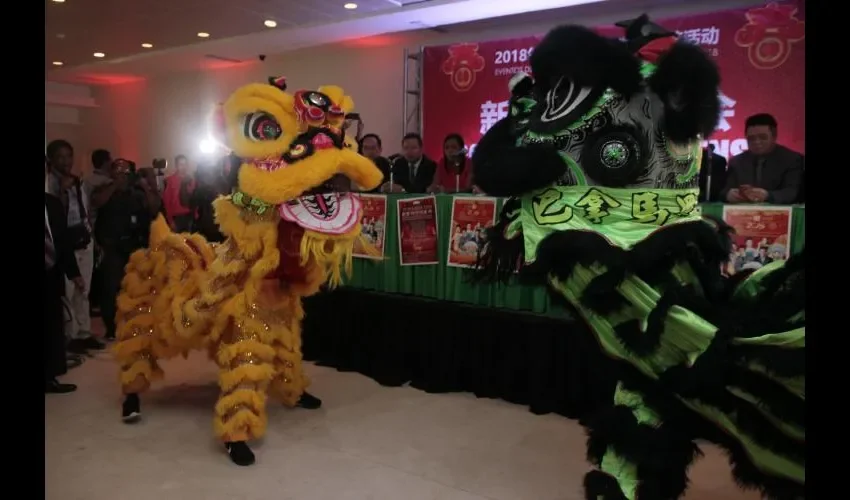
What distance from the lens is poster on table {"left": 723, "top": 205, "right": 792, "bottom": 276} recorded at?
8.83ft

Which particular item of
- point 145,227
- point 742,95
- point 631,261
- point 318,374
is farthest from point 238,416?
point 742,95

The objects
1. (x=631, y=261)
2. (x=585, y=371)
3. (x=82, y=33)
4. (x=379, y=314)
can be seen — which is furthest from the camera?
(x=82, y=33)

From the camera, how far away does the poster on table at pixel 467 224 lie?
11.5 ft

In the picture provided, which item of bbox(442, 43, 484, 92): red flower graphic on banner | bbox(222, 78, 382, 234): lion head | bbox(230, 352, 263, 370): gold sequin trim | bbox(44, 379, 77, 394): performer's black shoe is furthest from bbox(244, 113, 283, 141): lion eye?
bbox(442, 43, 484, 92): red flower graphic on banner

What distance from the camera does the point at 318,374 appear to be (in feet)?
13.5

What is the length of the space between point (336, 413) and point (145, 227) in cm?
250

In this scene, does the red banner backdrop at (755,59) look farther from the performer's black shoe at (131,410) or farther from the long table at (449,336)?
the performer's black shoe at (131,410)

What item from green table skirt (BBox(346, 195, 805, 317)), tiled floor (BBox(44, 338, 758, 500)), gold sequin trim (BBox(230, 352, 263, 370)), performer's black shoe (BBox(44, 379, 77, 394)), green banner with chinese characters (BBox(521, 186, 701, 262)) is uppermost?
green banner with chinese characters (BBox(521, 186, 701, 262))

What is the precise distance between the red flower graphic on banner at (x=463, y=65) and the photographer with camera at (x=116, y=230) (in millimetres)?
3184

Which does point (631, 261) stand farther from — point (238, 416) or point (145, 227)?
point (145, 227)

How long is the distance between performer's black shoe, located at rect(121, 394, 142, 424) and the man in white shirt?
1.40m

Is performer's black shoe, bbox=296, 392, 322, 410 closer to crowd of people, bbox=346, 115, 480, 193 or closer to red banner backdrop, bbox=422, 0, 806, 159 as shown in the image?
crowd of people, bbox=346, 115, 480, 193

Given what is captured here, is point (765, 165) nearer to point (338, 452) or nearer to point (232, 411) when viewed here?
point (338, 452)

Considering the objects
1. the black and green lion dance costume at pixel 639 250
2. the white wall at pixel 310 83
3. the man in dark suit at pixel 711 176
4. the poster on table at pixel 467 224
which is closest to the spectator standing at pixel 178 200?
the white wall at pixel 310 83
